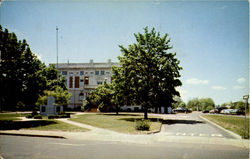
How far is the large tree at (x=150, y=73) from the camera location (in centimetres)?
2531

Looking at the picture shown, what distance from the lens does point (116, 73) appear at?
95.3 ft

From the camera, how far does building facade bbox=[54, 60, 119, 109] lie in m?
60.5

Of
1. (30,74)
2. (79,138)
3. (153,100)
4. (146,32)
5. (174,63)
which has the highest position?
(146,32)

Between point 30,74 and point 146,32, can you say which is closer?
point 30,74

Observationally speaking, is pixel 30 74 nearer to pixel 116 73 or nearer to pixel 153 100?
pixel 116 73

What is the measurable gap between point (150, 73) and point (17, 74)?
1747 cm

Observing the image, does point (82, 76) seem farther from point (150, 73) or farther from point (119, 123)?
point (119, 123)

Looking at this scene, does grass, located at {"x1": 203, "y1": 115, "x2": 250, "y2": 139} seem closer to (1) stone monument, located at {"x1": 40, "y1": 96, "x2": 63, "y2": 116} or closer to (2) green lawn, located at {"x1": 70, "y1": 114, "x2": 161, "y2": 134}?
(2) green lawn, located at {"x1": 70, "y1": 114, "x2": 161, "y2": 134}

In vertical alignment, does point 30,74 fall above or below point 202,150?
above

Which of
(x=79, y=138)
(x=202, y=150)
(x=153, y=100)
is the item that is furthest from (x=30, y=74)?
(x=202, y=150)

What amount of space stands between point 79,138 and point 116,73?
17563 mm

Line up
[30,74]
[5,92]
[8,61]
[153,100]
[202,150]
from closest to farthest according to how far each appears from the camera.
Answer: [202,150] < [5,92] < [8,61] < [30,74] < [153,100]

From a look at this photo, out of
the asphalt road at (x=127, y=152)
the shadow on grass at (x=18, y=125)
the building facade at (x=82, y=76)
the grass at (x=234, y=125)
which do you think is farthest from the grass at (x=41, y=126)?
the building facade at (x=82, y=76)

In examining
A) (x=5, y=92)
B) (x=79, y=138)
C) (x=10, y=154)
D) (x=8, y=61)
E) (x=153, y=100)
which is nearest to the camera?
(x=10, y=154)
